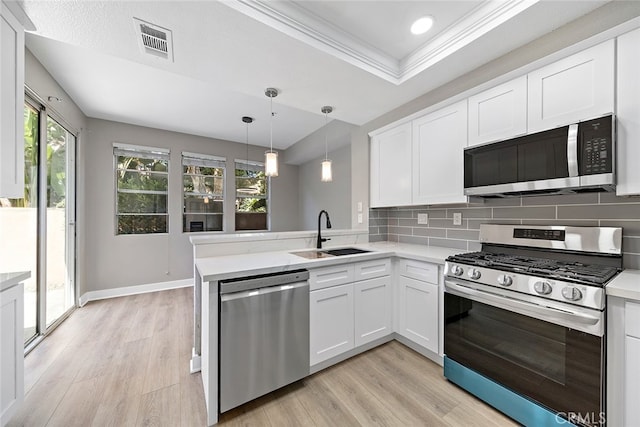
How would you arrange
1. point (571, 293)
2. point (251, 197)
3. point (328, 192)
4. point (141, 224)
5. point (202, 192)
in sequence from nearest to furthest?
point (571, 293), point (141, 224), point (202, 192), point (328, 192), point (251, 197)

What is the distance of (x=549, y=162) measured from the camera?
5.26 ft

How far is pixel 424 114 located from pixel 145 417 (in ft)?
10.8

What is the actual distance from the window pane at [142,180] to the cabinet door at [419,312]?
423cm

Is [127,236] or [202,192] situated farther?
[202,192]

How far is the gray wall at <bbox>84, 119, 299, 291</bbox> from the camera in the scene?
3.84 meters

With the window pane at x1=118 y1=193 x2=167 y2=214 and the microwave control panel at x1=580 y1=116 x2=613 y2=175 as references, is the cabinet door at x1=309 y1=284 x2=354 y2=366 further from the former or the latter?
the window pane at x1=118 y1=193 x2=167 y2=214

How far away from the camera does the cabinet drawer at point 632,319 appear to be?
3.75ft

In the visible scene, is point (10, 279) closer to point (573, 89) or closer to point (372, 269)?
point (372, 269)

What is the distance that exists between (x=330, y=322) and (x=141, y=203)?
397cm

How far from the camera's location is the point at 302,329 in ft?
6.00

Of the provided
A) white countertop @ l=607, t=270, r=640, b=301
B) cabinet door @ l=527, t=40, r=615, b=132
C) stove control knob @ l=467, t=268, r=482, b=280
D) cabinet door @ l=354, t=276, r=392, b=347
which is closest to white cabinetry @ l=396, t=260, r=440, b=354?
cabinet door @ l=354, t=276, r=392, b=347

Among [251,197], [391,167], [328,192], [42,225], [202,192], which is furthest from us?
[251,197]

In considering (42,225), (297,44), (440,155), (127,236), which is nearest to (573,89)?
(440,155)

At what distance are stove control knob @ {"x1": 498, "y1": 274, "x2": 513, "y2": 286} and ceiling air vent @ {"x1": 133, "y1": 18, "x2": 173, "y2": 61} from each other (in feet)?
8.59
